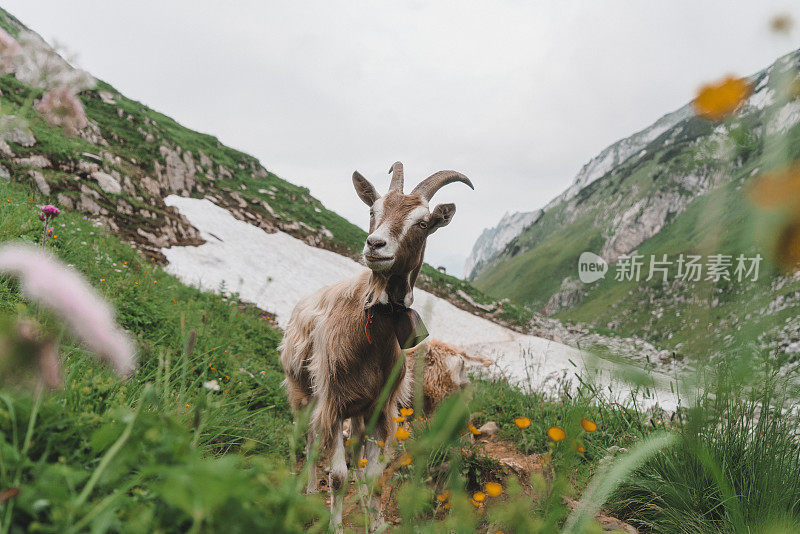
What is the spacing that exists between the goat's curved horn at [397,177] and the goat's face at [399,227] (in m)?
0.21

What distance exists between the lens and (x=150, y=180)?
19.3 metres

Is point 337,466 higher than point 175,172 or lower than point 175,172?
lower

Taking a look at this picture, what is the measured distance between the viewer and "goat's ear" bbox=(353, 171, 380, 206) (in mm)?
4416

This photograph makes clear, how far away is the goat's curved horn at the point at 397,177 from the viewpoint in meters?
4.54

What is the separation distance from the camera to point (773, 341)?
1878mm

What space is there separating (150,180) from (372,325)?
65.2 ft

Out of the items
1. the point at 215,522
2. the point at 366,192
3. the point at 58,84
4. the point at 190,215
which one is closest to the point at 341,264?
the point at 190,215

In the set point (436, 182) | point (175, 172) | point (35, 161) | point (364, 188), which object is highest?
point (436, 182)

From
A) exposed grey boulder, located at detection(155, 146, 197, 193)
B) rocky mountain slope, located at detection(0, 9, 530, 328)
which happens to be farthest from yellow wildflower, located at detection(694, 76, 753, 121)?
exposed grey boulder, located at detection(155, 146, 197, 193)

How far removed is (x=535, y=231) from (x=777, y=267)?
185167mm

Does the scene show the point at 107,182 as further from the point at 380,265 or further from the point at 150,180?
the point at 380,265

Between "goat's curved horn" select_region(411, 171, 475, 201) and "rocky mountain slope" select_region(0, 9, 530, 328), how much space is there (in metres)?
3.02

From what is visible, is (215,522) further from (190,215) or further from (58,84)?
(190,215)

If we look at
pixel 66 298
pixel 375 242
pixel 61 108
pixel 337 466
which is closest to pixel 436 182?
pixel 375 242
